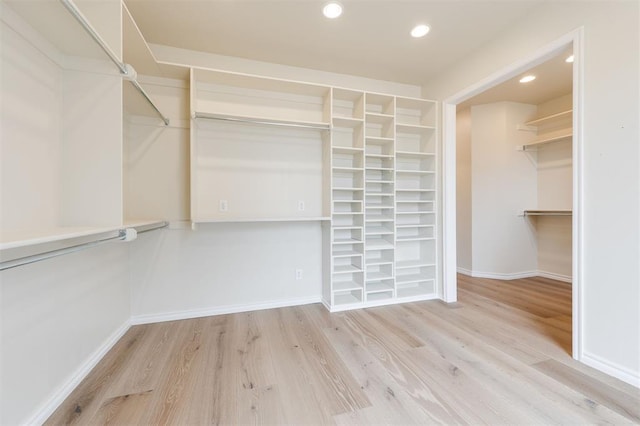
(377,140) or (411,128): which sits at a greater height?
(411,128)

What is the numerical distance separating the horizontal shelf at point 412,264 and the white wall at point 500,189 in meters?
1.37

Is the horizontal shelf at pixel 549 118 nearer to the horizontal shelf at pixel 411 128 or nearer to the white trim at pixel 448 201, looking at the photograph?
the white trim at pixel 448 201

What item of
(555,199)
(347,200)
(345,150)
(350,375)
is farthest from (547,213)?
(350,375)

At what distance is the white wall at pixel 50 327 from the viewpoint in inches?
46.0

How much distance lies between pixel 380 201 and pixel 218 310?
214 cm

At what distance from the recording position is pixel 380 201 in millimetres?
3105

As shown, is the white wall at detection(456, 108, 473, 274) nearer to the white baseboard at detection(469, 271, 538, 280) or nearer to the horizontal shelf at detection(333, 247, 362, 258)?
the white baseboard at detection(469, 271, 538, 280)

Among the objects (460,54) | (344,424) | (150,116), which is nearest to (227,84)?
(150,116)

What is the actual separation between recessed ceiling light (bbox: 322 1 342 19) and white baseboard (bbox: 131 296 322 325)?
272 centimetres

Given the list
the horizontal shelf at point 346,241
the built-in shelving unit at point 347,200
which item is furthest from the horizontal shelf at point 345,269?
the horizontal shelf at point 346,241

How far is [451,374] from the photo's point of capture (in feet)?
5.53

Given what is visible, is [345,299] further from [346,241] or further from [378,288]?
[346,241]

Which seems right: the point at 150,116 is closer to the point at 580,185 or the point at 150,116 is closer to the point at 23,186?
the point at 23,186

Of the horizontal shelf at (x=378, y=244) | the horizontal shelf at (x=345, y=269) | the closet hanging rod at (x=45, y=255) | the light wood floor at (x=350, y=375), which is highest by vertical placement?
the closet hanging rod at (x=45, y=255)
